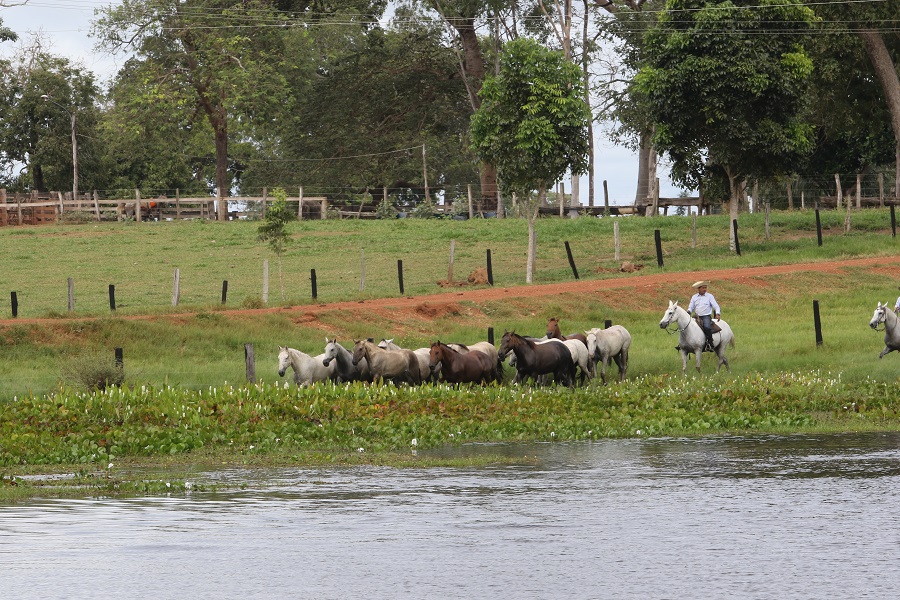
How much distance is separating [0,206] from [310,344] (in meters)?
A: 42.6

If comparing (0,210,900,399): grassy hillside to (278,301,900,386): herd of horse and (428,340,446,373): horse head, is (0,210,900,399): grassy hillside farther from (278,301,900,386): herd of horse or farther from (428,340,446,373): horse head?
(428,340,446,373): horse head

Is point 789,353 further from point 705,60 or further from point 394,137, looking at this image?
point 394,137

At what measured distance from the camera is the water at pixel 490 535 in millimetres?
12734

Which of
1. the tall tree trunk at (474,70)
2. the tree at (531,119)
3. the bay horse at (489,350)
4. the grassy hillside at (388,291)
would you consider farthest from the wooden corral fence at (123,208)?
the bay horse at (489,350)

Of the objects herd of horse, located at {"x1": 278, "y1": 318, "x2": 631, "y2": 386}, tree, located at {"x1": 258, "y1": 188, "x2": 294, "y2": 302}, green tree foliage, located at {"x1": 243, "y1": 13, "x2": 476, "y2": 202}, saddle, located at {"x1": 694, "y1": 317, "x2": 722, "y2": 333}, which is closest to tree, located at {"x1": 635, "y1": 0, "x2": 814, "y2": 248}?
tree, located at {"x1": 258, "y1": 188, "x2": 294, "y2": 302}

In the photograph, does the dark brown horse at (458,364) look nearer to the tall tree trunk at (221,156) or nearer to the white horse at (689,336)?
the white horse at (689,336)

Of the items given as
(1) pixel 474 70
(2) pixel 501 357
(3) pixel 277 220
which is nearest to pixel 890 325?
(2) pixel 501 357

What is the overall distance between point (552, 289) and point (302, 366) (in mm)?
16014

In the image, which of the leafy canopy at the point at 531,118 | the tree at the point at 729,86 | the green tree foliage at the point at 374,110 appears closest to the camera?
the leafy canopy at the point at 531,118

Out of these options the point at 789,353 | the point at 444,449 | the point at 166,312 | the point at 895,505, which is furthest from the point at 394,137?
the point at 895,505

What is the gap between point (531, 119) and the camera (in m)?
44.4

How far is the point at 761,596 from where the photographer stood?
12.2 meters

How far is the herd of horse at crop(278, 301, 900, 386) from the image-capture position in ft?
88.1

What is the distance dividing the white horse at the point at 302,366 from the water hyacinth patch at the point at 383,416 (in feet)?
6.57
